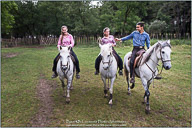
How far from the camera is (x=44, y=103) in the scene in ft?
18.6

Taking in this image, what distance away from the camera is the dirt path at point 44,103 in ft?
14.8

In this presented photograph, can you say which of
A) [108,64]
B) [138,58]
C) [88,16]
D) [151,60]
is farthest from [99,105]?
[88,16]

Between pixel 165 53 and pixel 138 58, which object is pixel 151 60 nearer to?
pixel 138 58

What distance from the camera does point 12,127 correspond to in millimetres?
4281

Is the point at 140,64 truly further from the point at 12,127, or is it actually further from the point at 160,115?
the point at 12,127

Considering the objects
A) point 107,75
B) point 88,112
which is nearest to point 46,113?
point 88,112

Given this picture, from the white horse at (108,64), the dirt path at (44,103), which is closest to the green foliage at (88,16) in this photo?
the dirt path at (44,103)

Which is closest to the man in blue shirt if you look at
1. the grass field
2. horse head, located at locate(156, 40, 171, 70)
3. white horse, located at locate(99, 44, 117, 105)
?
white horse, located at locate(99, 44, 117, 105)

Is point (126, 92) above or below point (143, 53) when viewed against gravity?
below

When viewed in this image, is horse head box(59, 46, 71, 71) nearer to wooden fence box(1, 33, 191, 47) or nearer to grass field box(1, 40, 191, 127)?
grass field box(1, 40, 191, 127)

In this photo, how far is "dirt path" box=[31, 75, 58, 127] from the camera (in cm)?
451

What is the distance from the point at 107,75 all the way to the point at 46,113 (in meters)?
2.60

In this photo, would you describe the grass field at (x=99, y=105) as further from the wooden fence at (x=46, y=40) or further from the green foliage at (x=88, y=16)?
the green foliage at (x=88, y=16)

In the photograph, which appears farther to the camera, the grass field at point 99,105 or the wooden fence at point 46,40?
the wooden fence at point 46,40
